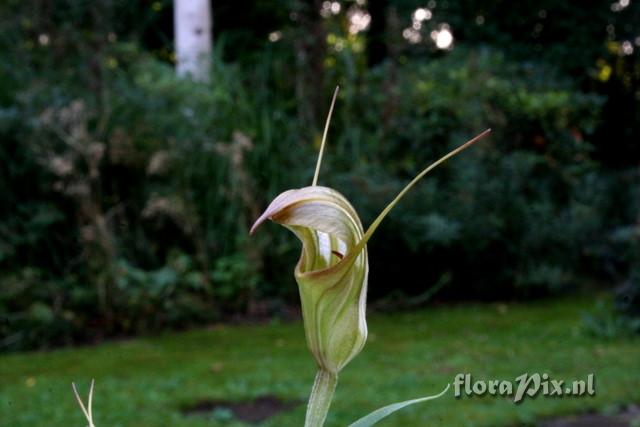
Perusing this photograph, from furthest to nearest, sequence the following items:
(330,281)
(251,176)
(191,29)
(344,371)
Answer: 1. (191,29)
2. (251,176)
3. (344,371)
4. (330,281)

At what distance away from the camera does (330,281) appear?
601 mm

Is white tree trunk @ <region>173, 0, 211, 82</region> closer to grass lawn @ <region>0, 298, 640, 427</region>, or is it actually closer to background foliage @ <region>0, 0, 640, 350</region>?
background foliage @ <region>0, 0, 640, 350</region>

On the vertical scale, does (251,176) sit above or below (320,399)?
below

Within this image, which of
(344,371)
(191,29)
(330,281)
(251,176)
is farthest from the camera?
(191,29)

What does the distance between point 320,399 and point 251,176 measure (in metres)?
5.68

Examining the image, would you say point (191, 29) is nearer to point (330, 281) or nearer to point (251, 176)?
point (251, 176)

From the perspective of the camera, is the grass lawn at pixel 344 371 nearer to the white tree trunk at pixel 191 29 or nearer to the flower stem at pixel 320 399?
the flower stem at pixel 320 399

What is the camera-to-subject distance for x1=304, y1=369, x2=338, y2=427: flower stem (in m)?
0.60

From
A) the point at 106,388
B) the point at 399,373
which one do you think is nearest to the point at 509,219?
the point at 399,373

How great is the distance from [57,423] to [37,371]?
985 mm

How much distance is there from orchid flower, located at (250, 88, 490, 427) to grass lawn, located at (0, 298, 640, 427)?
2.85 m

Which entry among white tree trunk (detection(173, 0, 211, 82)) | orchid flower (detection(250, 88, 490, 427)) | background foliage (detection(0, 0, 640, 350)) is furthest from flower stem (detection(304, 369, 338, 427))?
white tree trunk (detection(173, 0, 211, 82))

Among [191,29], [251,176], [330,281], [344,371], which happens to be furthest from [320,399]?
[191,29]

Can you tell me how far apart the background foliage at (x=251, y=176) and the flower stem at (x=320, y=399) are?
15.9ft
